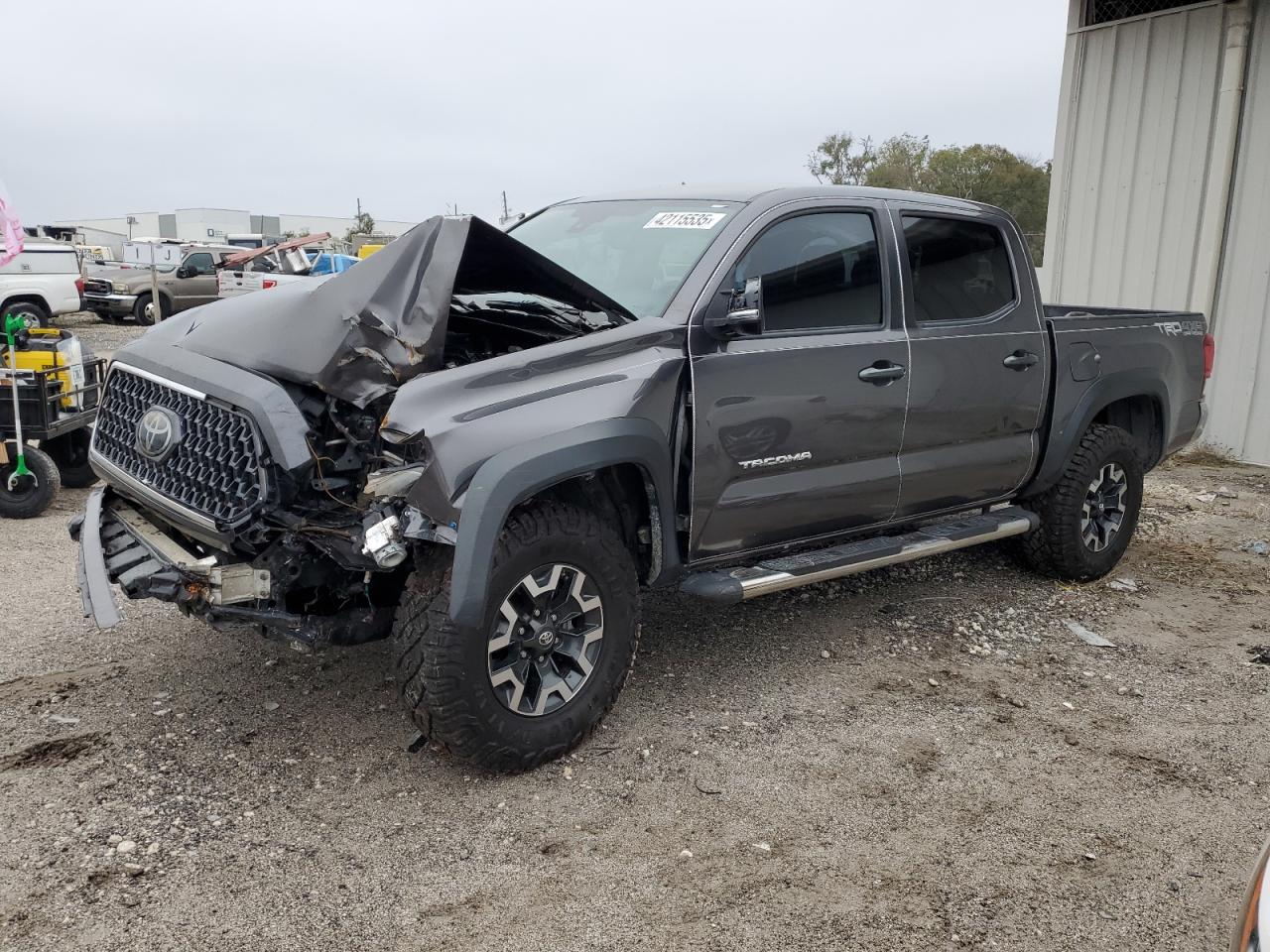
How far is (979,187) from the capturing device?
35594 mm

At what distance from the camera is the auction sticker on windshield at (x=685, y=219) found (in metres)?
4.19

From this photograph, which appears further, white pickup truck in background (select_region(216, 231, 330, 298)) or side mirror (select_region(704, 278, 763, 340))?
white pickup truck in background (select_region(216, 231, 330, 298))

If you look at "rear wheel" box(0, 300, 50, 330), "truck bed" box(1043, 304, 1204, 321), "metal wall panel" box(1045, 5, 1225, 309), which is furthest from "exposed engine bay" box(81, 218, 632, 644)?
"rear wheel" box(0, 300, 50, 330)

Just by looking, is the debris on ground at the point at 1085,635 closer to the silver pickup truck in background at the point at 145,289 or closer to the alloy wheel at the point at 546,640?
the alloy wheel at the point at 546,640

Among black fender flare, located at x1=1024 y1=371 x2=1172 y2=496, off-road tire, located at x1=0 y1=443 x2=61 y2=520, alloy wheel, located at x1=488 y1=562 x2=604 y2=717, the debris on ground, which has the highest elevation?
black fender flare, located at x1=1024 y1=371 x2=1172 y2=496

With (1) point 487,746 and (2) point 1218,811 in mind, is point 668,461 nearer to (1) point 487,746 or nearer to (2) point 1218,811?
(1) point 487,746

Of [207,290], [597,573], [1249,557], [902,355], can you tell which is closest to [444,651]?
[597,573]

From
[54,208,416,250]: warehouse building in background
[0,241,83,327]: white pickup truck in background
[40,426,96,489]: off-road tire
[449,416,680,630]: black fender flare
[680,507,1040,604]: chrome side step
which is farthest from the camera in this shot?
[54,208,416,250]: warehouse building in background

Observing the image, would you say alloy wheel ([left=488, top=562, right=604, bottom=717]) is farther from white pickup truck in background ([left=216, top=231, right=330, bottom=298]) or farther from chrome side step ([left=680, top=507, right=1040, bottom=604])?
white pickup truck in background ([left=216, top=231, right=330, bottom=298])

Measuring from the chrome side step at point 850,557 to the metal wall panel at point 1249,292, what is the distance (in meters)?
5.00

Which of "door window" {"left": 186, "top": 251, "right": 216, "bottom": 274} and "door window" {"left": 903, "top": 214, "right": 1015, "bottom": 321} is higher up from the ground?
"door window" {"left": 903, "top": 214, "right": 1015, "bottom": 321}

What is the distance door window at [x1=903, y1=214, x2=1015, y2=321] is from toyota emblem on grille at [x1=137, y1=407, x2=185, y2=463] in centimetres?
301

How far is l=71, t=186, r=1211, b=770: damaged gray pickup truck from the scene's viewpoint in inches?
130

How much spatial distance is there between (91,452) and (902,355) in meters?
3.30
